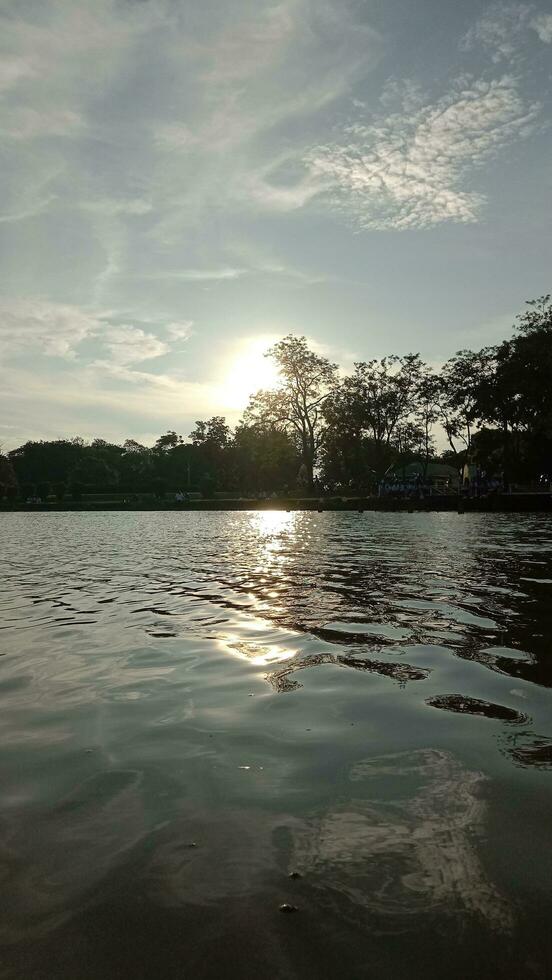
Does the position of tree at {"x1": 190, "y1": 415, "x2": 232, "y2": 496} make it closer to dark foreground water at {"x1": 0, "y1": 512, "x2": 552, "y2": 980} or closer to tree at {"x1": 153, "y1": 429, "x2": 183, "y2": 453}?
tree at {"x1": 153, "y1": 429, "x2": 183, "y2": 453}

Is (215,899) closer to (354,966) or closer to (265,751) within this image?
(354,966)

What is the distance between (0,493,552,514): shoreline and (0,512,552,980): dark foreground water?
4664 centimetres

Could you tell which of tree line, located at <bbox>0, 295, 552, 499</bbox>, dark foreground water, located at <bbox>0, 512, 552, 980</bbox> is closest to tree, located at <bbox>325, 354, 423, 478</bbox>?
tree line, located at <bbox>0, 295, 552, 499</bbox>

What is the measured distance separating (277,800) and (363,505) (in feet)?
195

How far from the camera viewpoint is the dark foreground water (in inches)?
73.6

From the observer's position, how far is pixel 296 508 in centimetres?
6688

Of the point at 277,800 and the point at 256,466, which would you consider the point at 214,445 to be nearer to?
the point at 256,466

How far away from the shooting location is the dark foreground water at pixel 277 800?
187 cm

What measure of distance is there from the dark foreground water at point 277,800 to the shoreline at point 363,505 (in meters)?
46.6

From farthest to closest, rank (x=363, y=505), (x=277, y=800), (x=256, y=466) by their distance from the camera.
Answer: (x=256, y=466), (x=363, y=505), (x=277, y=800)

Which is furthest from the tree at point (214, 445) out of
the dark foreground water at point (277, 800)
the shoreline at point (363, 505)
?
the dark foreground water at point (277, 800)

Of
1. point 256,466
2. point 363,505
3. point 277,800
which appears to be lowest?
point 277,800

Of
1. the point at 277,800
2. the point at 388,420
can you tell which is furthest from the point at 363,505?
the point at 277,800

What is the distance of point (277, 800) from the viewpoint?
281cm
